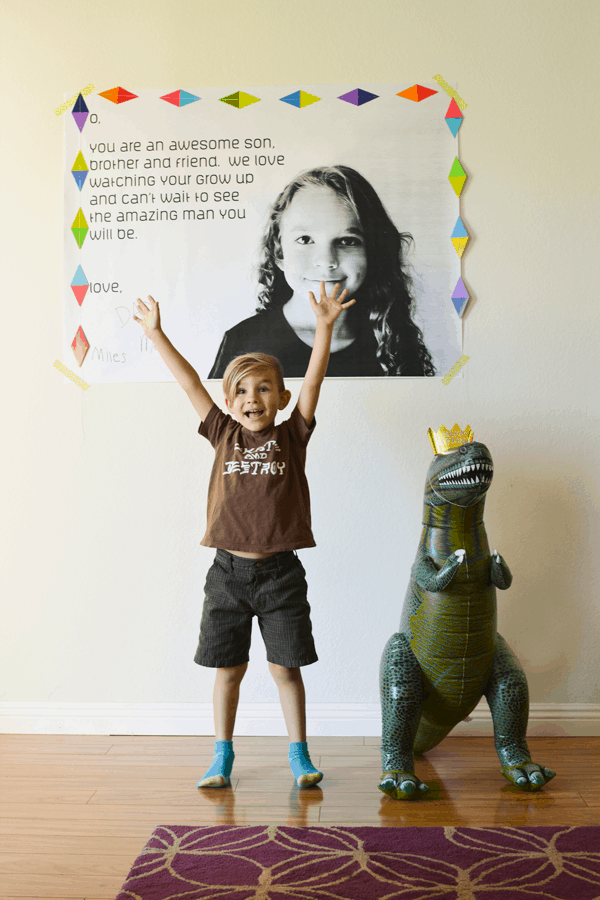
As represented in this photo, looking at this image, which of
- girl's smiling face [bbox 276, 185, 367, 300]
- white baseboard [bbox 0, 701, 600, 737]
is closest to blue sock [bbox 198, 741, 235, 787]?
white baseboard [bbox 0, 701, 600, 737]

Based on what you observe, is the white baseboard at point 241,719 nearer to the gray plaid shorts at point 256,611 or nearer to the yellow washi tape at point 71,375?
the gray plaid shorts at point 256,611

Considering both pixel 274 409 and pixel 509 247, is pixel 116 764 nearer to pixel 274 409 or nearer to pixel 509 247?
pixel 274 409

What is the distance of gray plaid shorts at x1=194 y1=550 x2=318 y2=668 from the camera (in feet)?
6.23

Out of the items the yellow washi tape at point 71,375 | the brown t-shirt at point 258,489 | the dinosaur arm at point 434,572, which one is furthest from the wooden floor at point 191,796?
the yellow washi tape at point 71,375

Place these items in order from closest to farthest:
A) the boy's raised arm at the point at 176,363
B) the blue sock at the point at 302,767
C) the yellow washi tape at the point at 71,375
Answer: the blue sock at the point at 302,767 → the boy's raised arm at the point at 176,363 → the yellow washi tape at the point at 71,375

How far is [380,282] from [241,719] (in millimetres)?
1416

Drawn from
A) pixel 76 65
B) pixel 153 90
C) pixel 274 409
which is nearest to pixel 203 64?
pixel 153 90

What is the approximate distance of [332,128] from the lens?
2.26m

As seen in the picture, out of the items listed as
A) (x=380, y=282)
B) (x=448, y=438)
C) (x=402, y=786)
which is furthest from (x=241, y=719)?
(x=380, y=282)

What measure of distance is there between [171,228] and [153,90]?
0.44m

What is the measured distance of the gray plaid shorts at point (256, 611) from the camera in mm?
1897

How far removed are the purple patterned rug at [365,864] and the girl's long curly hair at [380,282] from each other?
1.28 m

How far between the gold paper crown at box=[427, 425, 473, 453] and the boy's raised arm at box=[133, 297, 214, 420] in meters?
0.62

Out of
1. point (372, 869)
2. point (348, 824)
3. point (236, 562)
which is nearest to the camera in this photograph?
point (372, 869)
